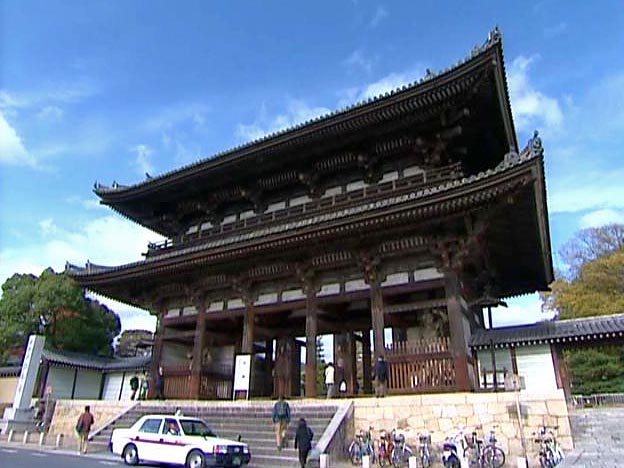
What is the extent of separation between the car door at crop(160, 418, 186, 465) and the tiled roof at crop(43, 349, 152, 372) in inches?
558

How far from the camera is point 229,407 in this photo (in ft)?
48.8

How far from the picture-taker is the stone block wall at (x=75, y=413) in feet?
56.2

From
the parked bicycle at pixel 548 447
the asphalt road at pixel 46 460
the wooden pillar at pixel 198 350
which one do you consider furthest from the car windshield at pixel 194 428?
the parked bicycle at pixel 548 447

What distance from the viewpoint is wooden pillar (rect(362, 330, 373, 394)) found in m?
18.5

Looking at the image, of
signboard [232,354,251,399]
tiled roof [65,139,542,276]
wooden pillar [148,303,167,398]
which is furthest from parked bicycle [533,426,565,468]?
wooden pillar [148,303,167,398]

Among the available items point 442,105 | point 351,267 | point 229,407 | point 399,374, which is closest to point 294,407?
point 229,407

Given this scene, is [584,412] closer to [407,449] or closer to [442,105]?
[407,449]

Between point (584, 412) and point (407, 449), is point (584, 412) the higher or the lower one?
the higher one

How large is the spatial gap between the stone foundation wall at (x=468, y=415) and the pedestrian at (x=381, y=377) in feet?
2.22

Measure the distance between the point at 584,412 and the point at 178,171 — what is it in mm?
16627

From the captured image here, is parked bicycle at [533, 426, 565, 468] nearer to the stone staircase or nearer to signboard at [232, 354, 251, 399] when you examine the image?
the stone staircase

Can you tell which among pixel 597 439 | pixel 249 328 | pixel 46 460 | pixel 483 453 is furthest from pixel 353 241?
pixel 46 460

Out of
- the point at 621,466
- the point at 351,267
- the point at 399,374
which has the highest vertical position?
the point at 351,267

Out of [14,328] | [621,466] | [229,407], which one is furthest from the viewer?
[14,328]
